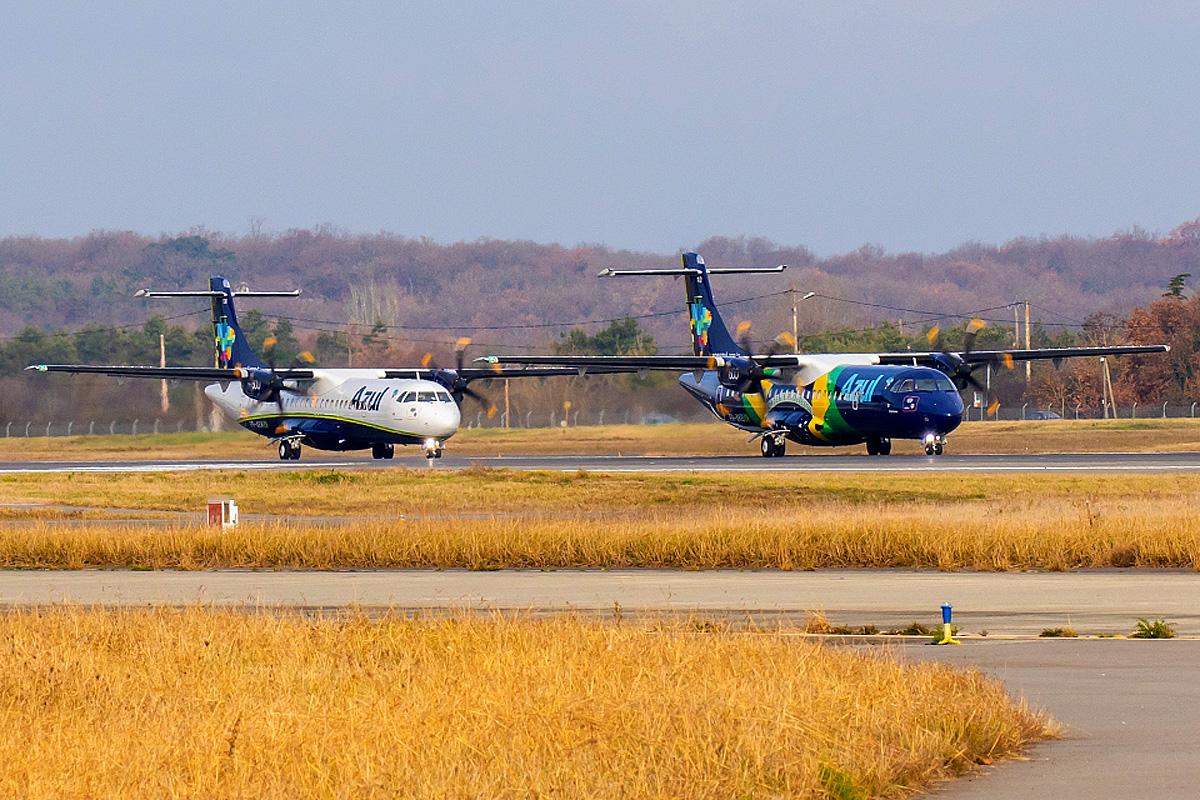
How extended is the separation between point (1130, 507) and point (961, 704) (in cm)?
2203

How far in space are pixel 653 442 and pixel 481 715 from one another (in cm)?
6188

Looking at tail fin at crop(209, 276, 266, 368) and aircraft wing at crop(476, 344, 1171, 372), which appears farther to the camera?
tail fin at crop(209, 276, 266, 368)

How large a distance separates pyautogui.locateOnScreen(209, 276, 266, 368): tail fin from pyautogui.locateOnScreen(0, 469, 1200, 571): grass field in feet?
95.6

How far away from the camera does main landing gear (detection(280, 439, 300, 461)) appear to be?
2468 inches

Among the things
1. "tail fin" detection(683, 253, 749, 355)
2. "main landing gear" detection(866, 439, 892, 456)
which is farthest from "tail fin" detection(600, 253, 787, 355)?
"main landing gear" detection(866, 439, 892, 456)

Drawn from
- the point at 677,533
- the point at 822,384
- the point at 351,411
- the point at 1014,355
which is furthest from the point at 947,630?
the point at 351,411

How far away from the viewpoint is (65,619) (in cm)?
1410

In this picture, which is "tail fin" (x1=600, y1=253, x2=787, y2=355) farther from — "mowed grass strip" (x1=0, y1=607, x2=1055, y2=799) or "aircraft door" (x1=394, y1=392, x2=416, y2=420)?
"mowed grass strip" (x1=0, y1=607, x2=1055, y2=799)

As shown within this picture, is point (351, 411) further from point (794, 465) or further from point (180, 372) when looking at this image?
point (794, 465)

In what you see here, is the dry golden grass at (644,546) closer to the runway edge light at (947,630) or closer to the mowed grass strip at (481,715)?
the runway edge light at (947,630)

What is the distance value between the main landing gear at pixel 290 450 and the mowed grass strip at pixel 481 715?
50.0 meters

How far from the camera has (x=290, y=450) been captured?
62875 mm

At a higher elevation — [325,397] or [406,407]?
[325,397]

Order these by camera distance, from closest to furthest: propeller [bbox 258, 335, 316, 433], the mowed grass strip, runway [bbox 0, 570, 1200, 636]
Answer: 1. the mowed grass strip
2. runway [bbox 0, 570, 1200, 636]
3. propeller [bbox 258, 335, 316, 433]
